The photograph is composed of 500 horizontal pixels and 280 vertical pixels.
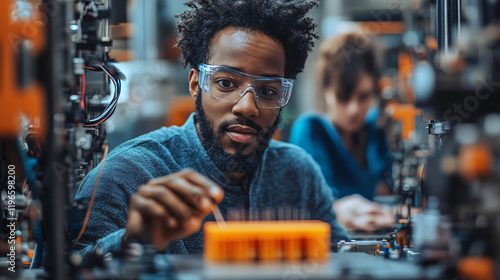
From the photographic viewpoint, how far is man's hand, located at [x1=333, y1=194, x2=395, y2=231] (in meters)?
2.85

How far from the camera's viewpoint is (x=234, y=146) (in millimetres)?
1942

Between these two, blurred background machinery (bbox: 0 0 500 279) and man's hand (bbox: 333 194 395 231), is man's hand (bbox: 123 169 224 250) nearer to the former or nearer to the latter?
blurred background machinery (bbox: 0 0 500 279)

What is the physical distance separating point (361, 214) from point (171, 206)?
2084 mm

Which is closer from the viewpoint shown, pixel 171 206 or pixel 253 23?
pixel 171 206

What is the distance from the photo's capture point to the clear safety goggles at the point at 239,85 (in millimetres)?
1840

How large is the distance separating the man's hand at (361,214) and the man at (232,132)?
0.64 meters

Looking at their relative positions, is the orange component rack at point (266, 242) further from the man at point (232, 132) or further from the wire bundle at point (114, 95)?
the wire bundle at point (114, 95)

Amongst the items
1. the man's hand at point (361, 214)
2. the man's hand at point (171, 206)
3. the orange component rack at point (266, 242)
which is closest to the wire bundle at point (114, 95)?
the man's hand at point (171, 206)

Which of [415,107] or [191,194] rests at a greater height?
[415,107]

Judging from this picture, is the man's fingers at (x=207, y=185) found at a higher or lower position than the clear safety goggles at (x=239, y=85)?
lower

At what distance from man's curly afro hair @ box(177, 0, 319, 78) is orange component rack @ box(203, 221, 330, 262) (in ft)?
3.80

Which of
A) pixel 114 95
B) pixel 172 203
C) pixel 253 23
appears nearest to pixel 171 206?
pixel 172 203

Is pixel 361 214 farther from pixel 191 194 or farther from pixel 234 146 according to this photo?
pixel 191 194

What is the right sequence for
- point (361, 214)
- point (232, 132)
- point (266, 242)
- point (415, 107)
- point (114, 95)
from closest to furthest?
point (266, 242), point (415, 107), point (114, 95), point (232, 132), point (361, 214)
